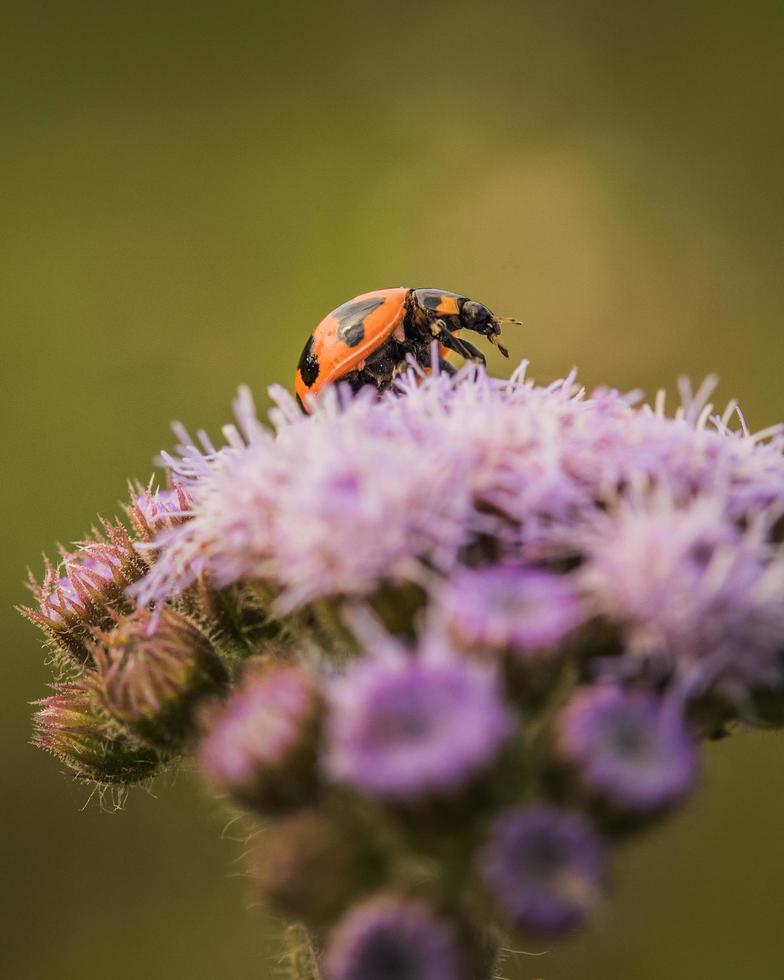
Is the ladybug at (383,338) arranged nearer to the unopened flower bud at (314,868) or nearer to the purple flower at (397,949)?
the unopened flower bud at (314,868)

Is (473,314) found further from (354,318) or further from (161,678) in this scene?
(161,678)

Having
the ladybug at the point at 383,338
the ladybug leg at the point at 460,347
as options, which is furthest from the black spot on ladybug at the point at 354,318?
the ladybug leg at the point at 460,347

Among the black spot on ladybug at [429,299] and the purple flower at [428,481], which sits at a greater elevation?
the black spot on ladybug at [429,299]

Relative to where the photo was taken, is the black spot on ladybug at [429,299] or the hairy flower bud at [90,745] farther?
the black spot on ladybug at [429,299]

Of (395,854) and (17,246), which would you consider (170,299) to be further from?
(395,854)

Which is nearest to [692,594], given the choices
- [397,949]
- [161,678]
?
[397,949]

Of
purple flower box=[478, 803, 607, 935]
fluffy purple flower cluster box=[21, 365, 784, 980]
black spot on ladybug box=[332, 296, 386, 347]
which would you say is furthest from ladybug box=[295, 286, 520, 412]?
purple flower box=[478, 803, 607, 935]

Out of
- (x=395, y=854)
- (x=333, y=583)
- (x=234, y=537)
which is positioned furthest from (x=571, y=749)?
(x=234, y=537)
